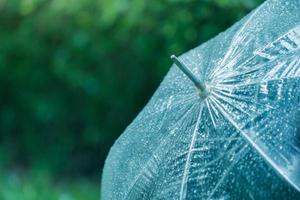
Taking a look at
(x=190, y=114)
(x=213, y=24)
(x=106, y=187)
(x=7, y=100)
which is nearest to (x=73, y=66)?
(x=7, y=100)

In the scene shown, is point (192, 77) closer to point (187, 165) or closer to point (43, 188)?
point (187, 165)

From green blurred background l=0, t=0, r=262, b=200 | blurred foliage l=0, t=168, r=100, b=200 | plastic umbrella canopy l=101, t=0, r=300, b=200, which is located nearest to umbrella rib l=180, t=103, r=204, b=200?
plastic umbrella canopy l=101, t=0, r=300, b=200

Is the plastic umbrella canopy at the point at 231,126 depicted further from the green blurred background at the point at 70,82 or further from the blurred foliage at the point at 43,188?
the blurred foliage at the point at 43,188

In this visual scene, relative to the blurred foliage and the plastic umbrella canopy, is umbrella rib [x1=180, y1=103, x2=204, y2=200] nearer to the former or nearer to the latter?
the plastic umbrella canopy

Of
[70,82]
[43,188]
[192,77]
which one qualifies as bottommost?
[192,77]

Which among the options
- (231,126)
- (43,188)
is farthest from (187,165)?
(43,188)

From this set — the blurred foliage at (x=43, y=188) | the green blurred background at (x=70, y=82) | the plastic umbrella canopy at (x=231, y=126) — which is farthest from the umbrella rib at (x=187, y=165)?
the blurred foliage at (x=43, y=188)
